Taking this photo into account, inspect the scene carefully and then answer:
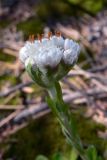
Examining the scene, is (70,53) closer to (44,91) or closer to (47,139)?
(47,139)

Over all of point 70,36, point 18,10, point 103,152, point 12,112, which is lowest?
A: point 103,152

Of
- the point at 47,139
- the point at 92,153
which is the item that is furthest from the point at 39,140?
the point at 92,153

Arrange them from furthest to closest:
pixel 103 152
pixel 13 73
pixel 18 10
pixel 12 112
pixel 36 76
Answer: pixel 18 10 → pixel 13 73 → pixel 12 112 → pixel 103 152 → pixel 36 76

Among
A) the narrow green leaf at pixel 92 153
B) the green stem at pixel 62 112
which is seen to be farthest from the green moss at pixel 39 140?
the green stem at pixel 62 112

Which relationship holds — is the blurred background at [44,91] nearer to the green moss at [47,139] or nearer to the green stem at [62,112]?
the green moss at [47,139]

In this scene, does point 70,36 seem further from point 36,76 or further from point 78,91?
point 36,76

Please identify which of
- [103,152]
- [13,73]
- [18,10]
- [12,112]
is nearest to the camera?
[103,152]

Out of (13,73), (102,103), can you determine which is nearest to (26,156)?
(102,103)

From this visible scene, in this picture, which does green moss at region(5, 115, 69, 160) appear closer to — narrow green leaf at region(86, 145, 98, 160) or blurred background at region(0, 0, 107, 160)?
blurred background at region(0, 0, 107, 160)

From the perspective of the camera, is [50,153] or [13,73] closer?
[50,153]
